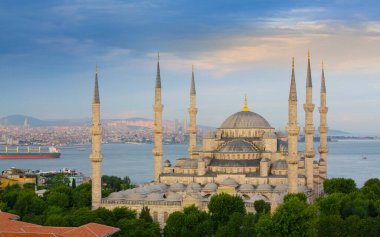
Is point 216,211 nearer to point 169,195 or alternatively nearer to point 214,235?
point 214,235

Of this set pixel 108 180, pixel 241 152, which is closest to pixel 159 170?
pixel 241 152

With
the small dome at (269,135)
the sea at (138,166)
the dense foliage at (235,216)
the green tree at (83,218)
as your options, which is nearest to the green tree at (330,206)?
the dense foliage at (235,216)

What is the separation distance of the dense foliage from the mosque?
1.80 m

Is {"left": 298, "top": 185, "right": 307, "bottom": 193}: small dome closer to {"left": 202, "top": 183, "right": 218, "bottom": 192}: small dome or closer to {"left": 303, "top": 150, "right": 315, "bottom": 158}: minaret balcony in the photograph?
{"left": 303, "top": 150, "right": 315, "bottom": 158}: minaret balcony

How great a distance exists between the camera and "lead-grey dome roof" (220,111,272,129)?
141 ft

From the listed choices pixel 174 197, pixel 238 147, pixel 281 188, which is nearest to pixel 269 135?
pixel 238 147

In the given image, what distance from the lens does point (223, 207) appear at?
29828 millimetres

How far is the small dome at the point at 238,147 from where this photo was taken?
39.5m

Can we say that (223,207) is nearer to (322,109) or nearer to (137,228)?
(137,228)

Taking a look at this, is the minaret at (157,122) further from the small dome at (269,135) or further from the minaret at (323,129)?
the minaret at (323,129)

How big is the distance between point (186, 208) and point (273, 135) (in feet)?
42.2

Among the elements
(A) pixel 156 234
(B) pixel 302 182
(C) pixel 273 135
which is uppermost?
(C) pixel 273 135

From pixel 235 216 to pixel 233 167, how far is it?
1103cm

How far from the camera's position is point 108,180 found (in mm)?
56250
